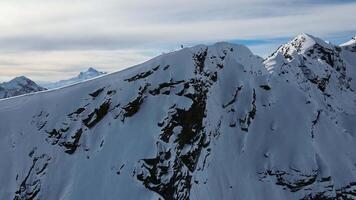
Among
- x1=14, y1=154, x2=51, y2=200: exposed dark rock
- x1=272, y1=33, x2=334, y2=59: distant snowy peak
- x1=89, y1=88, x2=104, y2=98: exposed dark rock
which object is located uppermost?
x1=89, y1=88, x2=104, y2=98: exposed dark rock

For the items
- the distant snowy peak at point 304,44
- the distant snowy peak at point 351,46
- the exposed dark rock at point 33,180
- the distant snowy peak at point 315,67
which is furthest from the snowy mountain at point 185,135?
the distant snowy peak at point 351,46

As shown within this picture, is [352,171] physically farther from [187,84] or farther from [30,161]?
[30,161]

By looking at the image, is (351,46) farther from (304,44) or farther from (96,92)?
(96,92)

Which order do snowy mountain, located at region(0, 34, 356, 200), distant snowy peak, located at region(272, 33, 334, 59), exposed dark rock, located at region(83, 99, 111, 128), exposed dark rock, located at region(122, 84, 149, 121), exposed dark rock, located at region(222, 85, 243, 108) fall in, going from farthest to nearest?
1. distant snowy peak, located at region(272, 33, 334, 59)
2. exposed dark rock, located at region(222, 85, 243, 108)
3. exposed dark rock, located at region(122, 84, 149, 121)
4. exposed dark rock, located at region(83, 99, 111, 128)
5. snowy mountain, located at region(0, 34, 356, 200)

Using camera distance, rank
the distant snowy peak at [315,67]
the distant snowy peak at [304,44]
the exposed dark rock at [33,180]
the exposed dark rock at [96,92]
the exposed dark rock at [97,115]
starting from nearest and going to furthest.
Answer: the exposed dark rock at [33,180], the exposed dark rock at [97,115], the exposed dark rock at [96,92], the distant snowy peak at [315,67], the distant snowy peak at [304,44]

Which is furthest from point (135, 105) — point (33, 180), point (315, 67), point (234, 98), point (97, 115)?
point (315, 67)

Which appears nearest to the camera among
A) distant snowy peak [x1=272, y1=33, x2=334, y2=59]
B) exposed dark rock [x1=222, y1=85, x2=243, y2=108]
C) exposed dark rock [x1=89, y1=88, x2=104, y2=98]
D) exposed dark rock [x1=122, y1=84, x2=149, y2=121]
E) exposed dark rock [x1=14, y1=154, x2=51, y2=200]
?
exposed dark rock [x1=14, y1=154, x2=51, y2=200]

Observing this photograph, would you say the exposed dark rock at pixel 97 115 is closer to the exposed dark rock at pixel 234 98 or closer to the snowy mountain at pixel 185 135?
the snowy mountain at pixel 185 135

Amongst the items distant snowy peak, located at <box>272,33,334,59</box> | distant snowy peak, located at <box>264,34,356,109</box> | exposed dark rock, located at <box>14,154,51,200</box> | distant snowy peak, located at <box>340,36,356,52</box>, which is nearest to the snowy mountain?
exposed dark rock, located at <box>14,154,51,200</box>

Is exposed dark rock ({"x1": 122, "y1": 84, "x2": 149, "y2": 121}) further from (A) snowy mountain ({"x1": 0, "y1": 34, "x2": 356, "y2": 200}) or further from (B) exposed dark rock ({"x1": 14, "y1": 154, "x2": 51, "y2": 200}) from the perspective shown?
(B) exposed dark rock ({"x1": 14, "y1": 154, "x2": 51, "y2": 200})

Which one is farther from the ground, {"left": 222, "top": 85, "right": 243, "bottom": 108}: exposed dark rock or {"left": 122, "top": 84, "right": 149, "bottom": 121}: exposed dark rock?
{"left": 122, "top": 84, "right": 149, "bottom": 121}: exposed dark rock
